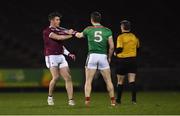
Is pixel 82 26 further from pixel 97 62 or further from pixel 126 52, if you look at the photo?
pixel 97 62

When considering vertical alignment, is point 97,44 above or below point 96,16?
below

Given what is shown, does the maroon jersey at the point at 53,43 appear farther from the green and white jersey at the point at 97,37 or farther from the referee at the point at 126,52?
the referee at the point at 126,52

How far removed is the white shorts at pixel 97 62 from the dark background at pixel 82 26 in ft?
44.2

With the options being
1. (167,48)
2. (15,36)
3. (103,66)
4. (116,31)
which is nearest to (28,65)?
(15,36)

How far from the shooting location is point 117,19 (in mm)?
33312

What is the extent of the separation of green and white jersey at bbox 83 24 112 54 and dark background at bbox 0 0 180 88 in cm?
1351

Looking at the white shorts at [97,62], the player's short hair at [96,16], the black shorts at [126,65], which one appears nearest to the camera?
the player's short hair at [96,16]

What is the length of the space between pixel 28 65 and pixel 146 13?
738cm

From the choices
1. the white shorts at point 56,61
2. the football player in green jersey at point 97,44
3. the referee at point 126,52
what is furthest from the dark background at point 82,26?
the football player in green jersey at point 97,44

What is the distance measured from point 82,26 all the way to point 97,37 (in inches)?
657

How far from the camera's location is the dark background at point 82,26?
99.6ft

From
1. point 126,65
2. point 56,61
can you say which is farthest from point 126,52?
point 56,61

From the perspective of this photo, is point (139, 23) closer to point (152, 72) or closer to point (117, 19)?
point (117, 19)

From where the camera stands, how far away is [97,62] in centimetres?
1542
